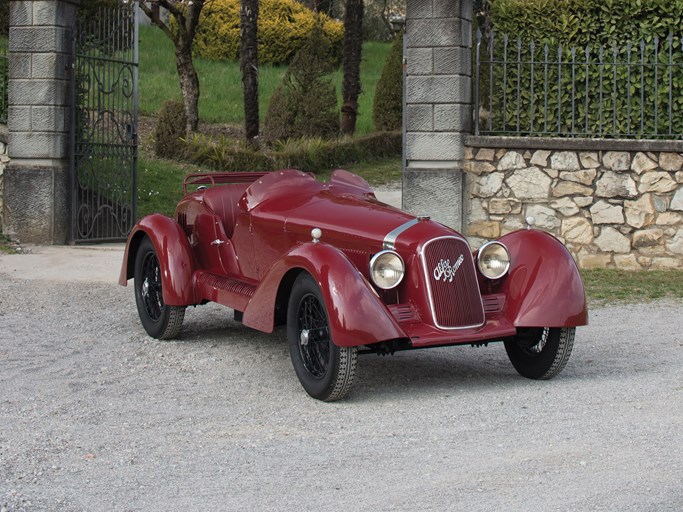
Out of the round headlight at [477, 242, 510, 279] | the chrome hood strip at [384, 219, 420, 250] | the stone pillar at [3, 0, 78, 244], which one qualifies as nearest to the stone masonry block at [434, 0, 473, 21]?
the stone pillar at [3, 0, 78, 244]

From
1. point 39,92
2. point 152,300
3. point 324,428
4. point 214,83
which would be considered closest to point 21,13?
point 39,92

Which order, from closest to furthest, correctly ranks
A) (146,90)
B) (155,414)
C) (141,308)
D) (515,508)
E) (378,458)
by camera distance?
(515,508), (378,458), (155,414), (141,308), (146,90)

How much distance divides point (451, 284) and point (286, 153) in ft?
47.9

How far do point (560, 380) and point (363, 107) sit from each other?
22366mm

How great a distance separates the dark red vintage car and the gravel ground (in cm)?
29

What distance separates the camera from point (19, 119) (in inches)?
515

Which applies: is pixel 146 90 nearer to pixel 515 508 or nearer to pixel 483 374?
pixel 483 374

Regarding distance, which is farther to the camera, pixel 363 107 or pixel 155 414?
pixel 363 107

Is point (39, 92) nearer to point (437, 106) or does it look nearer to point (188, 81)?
point (437, 106)

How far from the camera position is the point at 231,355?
24.8ft

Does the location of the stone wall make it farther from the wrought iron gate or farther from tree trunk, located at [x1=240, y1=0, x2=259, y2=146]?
tree trunk, located at [x1=240, y1=0, x2=259, y2=146]

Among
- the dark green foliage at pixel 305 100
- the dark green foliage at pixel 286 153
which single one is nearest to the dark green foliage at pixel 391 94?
the dark green foliage at pixel 286 153

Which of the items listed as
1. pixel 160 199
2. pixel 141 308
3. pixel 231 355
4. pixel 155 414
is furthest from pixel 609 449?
pixel 160 199

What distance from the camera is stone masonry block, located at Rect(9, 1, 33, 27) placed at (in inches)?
511
